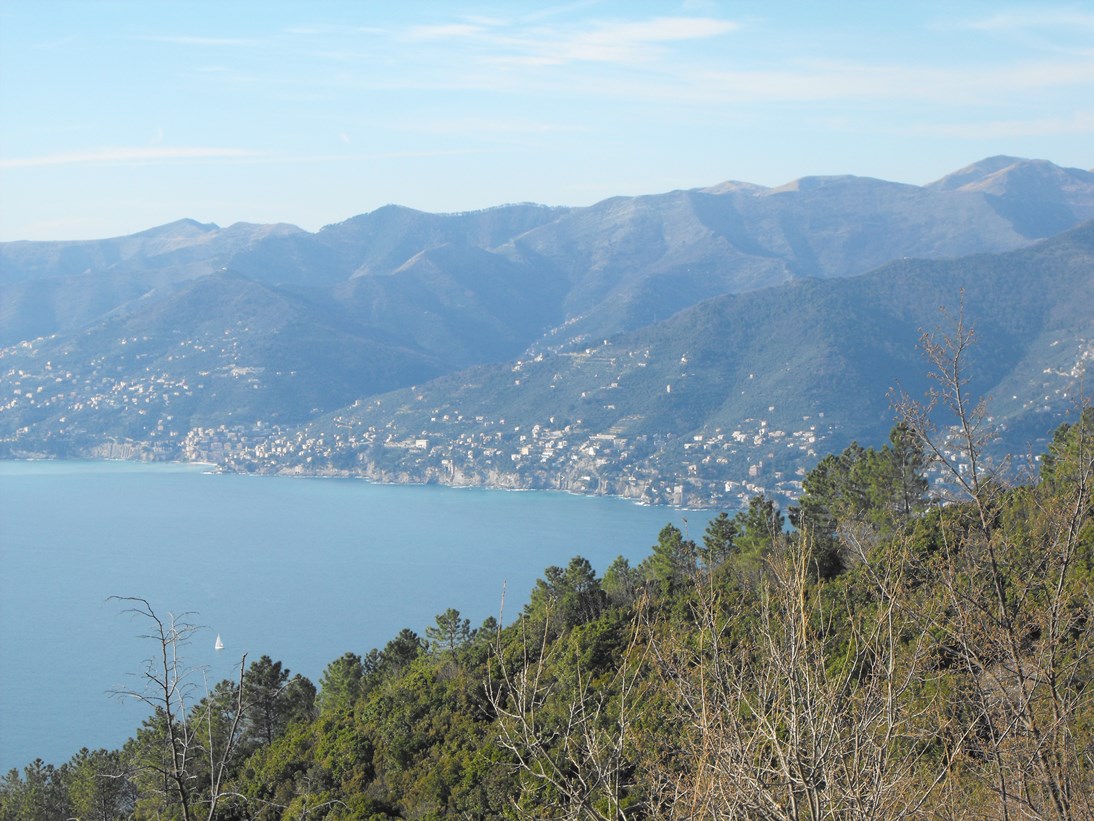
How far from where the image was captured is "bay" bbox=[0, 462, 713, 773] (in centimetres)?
4275

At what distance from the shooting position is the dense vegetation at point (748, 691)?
401 centimetres

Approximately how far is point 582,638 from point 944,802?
1311 centimetres

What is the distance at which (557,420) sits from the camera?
363 ft

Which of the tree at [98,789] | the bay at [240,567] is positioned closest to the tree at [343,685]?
the tree at [98,789]

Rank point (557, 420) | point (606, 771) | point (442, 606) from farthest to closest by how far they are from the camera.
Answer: point (557, 420)
point (442, 606)
point (606, 771)

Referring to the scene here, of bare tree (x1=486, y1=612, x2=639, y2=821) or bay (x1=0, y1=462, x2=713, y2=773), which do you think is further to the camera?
bay (x1=0, y1=462, x2=713, y2=773)

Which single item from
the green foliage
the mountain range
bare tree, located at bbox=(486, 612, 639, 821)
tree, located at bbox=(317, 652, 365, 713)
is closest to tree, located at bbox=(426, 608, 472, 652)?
the green foliage

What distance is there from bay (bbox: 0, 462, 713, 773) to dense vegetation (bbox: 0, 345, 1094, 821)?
35.9 feet

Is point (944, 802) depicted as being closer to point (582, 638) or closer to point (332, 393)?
point (582, 638)

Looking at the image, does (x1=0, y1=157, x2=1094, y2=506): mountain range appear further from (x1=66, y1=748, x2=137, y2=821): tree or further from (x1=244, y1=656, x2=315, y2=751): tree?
(x1=66, y1=748, x2=137, y2=821): tree

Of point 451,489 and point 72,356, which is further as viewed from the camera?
point 72,356

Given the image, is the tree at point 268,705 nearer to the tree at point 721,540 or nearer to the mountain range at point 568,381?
the tree at point 721,540

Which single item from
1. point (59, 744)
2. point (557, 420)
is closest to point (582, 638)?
point (59, 744)

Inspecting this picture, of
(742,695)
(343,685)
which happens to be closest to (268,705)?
(343,685)
